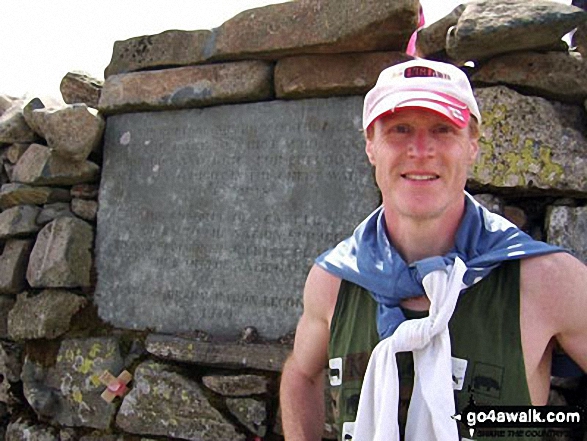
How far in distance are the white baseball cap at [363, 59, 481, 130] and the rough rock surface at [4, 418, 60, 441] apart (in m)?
2.74

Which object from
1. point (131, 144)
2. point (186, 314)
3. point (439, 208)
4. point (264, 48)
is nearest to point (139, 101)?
point (131, 144)

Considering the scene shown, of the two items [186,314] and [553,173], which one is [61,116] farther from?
[553,173]

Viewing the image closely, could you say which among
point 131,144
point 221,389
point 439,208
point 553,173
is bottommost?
point 221,389

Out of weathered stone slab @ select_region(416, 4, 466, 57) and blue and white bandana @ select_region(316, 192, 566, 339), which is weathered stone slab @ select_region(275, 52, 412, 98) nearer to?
weathered stone slab @ select_region(416, 4, 466, 57)

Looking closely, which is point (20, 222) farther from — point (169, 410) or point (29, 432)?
point (169, 410)

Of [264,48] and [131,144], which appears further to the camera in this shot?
[131,144]

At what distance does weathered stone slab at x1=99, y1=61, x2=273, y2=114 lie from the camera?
349cm

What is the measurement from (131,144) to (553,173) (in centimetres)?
233

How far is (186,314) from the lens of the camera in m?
3.47

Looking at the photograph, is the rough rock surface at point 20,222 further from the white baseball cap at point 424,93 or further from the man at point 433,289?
the white baseball cap at point 424,93

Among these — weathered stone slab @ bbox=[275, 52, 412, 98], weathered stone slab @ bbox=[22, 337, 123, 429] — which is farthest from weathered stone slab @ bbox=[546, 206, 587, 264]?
weathered stone slab @ bbox=[22, 337, 123, 429]

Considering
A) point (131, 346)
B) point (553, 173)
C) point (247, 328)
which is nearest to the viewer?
A: point (553, 173)

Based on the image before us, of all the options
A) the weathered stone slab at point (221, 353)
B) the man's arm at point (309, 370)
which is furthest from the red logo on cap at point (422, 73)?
the weathered stone slab at point (221, 353)

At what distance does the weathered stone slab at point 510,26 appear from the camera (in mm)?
2738
